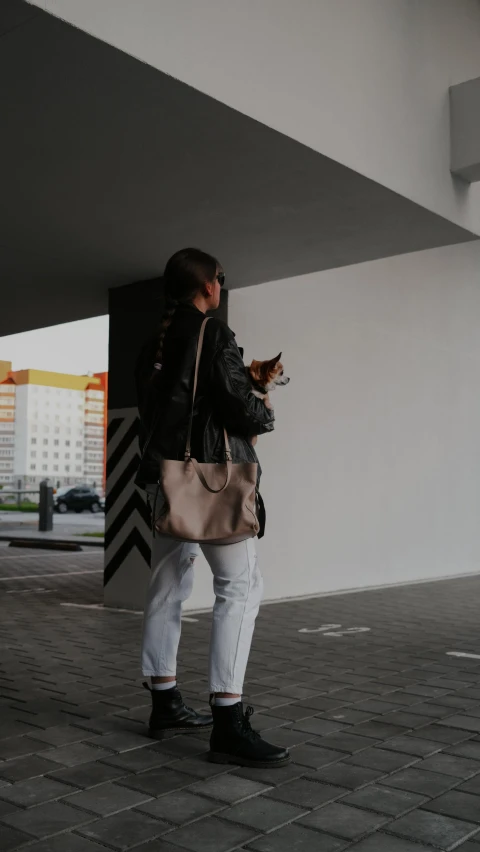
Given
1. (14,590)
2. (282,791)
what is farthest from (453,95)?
(14,590)

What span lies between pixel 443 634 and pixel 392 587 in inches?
131

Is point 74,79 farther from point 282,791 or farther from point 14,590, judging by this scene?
point 14,590

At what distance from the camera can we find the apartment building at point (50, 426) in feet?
188

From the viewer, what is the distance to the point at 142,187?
5.15 meters

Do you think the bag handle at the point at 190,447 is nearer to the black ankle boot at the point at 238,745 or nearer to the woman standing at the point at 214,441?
the woman standing at the point at 214,441

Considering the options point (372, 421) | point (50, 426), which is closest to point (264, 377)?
point (372, 421)

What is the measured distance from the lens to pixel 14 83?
378cm

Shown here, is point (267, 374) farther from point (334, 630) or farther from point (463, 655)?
point (334, 630)

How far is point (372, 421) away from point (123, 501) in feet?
11.3

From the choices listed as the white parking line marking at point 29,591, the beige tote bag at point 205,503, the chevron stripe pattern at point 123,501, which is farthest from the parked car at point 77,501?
the beige tote bag at point 205,503

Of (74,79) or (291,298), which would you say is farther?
(291,298)

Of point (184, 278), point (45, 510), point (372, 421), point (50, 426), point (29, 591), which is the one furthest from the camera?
point (50, 426)

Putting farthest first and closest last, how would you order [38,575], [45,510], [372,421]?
[45,510] → [38,575] → [372,421]

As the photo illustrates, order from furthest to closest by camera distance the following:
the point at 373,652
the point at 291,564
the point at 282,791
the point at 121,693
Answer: the point at 291,564, the point at 373,652, the point at 121,693, the point at 282,791
